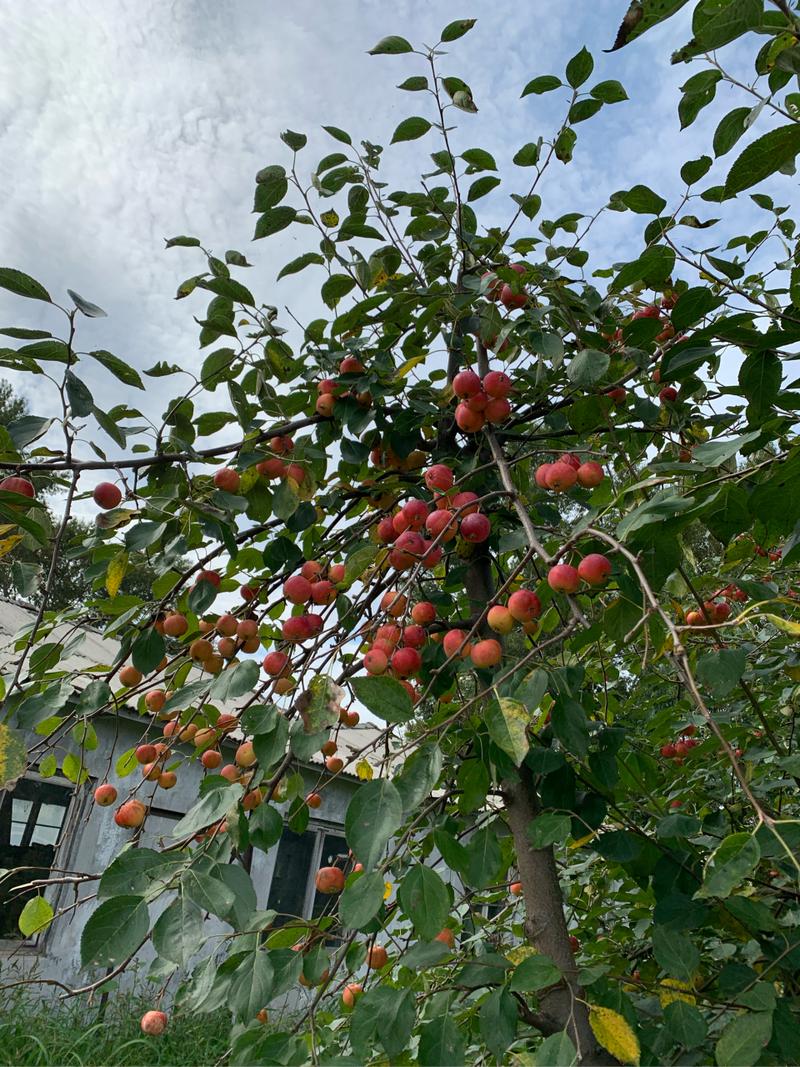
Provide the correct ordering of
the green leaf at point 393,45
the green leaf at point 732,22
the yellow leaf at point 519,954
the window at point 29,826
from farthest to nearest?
→ 1. the window at point 29,826
2. the green leaf at point 393,45
3. the yellow leaf at point 519,954
4. the green leaf at point 732,22

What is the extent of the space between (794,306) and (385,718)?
916 millimetres

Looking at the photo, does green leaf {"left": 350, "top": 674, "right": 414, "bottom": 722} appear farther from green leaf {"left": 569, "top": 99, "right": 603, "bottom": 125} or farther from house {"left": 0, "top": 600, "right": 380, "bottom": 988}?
house {"left": 0, "top": 600, "right": 380, "bottom": 988}

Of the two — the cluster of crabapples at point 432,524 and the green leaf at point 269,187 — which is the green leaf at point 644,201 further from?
the green leaf at point 269,187

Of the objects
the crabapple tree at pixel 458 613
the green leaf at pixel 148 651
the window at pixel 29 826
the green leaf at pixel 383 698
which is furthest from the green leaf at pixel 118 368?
the window at pixel 29 826

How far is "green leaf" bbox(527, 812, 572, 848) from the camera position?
3.44 feet

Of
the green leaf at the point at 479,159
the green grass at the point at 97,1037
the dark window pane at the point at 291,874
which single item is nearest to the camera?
the green leaf at the point at 479,159

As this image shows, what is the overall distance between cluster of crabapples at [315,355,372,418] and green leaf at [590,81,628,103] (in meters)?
0.70

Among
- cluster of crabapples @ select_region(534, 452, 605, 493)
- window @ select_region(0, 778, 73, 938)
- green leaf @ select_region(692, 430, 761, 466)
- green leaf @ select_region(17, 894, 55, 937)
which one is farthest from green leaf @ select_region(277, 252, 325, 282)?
window @ select_region(0, 778, 73, 938)

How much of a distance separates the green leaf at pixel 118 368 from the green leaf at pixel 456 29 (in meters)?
0.97

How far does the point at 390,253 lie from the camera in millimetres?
1582

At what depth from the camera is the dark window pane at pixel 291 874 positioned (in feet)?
19.0

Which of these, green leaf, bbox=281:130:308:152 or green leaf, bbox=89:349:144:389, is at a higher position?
green leaf, bbox=281:130:308:152

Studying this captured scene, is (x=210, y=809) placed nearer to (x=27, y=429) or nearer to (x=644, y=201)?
(x=27, y=429)

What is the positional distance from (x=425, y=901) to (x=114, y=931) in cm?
36
